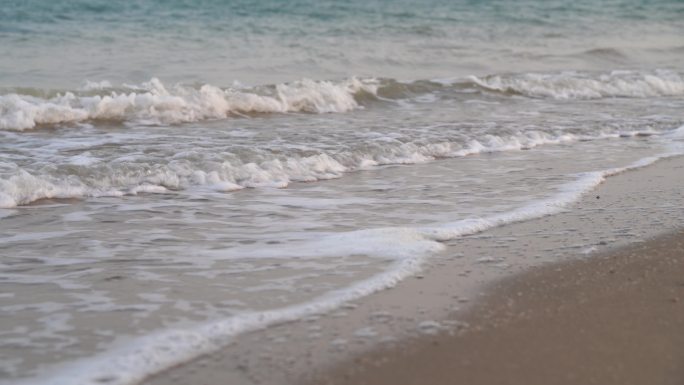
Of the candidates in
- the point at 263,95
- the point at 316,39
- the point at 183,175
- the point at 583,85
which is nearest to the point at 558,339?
the point at 183,175

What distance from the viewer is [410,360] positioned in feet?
8.79

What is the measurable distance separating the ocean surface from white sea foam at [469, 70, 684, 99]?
0.04 m

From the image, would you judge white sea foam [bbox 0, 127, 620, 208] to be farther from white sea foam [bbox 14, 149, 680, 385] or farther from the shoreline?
the shoreline

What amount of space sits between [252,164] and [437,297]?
2762mm

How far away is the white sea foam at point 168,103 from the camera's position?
7.61 m

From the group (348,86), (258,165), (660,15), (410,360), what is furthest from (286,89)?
(660,15)

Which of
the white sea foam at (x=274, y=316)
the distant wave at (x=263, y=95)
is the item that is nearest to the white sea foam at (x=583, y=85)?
the distant wave at (x=263, y=95)

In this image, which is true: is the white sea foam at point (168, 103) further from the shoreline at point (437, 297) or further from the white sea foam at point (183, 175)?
the shoreline at point (437, 297)

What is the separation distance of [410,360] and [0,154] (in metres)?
4.27

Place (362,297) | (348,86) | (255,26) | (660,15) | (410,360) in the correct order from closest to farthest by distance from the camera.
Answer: (410,360), (362,297), (348,86), (255,26), (660,15)

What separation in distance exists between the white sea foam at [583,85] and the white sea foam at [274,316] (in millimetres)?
6673

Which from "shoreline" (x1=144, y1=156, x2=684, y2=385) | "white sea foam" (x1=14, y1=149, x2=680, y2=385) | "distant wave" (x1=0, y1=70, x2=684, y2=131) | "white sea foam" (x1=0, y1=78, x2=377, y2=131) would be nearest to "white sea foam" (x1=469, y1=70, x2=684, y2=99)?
"distant wave" (x1=0, y1=70, x2=684, y2=131)

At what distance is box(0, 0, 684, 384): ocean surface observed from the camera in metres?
3.19

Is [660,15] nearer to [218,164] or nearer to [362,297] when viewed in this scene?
[218,164]
